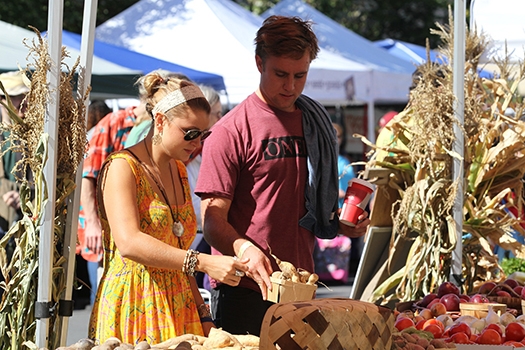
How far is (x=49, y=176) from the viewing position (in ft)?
8.46

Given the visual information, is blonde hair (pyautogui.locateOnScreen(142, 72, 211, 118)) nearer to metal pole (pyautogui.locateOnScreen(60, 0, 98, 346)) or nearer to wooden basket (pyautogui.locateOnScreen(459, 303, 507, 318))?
metal pole (pyautogui.locateOnScreen(60, 0, 98, 346))

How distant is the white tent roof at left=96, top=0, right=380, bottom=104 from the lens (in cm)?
883

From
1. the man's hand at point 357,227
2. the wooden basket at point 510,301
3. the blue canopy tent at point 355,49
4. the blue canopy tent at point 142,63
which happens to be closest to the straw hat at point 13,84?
the blue canopy tent at point 142,63

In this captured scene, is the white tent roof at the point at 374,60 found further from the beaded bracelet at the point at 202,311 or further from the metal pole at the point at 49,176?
the metal pole at the point at 49,176

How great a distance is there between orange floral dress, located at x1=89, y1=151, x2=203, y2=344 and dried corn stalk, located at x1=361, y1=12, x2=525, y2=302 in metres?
1.61

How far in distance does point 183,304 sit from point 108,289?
261 mm

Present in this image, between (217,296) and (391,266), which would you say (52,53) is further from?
(391,266)

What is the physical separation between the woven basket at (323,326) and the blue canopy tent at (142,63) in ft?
19.0

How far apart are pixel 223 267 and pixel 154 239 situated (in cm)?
24

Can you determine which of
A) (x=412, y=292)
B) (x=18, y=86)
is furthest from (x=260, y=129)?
(x=18, y=86)

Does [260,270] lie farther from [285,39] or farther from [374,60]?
[374,60]

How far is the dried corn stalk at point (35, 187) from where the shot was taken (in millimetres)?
2568

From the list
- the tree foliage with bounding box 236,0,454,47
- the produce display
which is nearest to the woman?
the produce display

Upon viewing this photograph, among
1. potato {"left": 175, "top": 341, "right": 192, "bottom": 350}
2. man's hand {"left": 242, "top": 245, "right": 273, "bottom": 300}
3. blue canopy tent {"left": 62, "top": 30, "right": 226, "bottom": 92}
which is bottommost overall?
potato {"left": 175, "top": 341, "right": 192, "bottom": 350}
